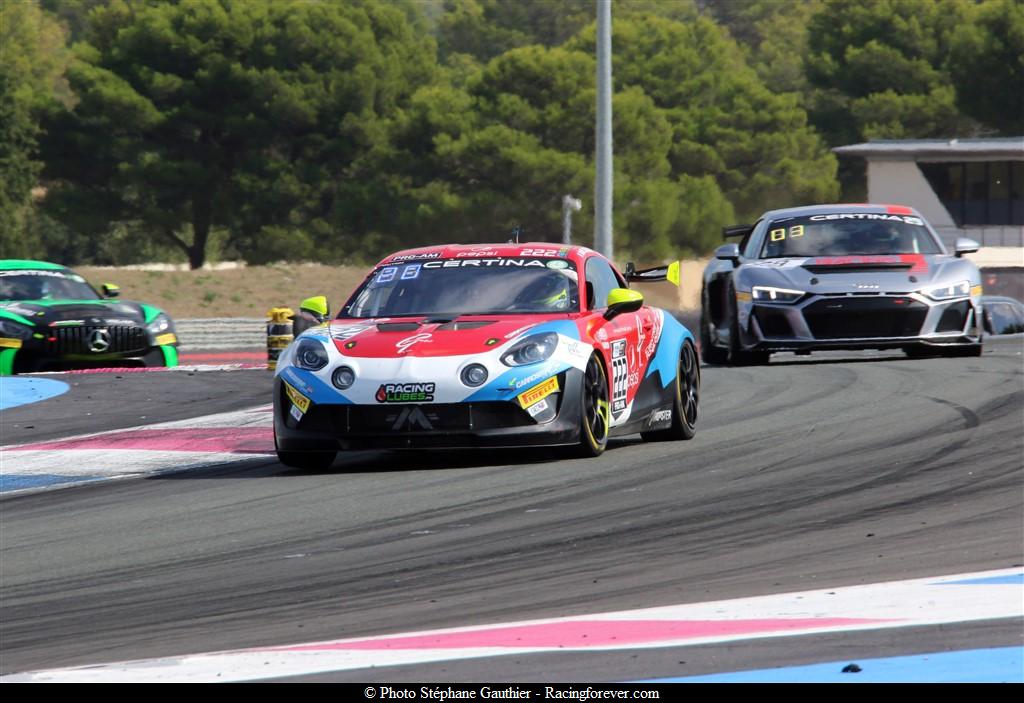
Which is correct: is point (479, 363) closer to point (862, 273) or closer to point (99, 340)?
point (862, 273)

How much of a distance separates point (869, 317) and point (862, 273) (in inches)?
17.0

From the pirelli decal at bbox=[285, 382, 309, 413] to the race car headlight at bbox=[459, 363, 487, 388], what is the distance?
2.76ft

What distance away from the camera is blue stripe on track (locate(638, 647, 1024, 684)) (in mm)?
4320

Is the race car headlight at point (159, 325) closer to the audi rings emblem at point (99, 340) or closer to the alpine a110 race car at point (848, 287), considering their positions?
the audi rings emblem at point (99, 340)

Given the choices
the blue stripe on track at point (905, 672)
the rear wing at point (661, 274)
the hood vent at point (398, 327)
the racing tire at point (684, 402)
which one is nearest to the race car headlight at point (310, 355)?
the hood vent at point (398, 327)

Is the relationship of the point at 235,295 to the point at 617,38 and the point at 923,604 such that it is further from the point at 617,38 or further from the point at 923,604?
the point at 923,604

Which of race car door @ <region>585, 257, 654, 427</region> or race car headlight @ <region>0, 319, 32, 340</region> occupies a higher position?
race car door @ <region>585, 257, 654, 427</region>

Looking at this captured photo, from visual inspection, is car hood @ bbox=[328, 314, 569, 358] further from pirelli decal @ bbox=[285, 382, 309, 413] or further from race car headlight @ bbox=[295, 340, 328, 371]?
pirelli decal @ bbox=[285, 382, 309, 413]

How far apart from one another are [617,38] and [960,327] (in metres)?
50.5

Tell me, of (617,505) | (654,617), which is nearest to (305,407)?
(617,505)

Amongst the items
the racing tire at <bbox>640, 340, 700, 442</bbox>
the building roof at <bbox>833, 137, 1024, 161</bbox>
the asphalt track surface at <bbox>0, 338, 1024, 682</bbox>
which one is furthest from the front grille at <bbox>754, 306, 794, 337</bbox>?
the building roof at <bbox>833, 137, 1024, 161</bbox>

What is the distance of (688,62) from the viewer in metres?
62.9

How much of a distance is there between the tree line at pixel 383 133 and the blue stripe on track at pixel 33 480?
42.9 m

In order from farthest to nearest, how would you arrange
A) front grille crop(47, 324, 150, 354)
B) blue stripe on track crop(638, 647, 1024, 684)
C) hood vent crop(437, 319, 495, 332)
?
1. front grille crop(47, 324, 150, 354)
2. hood vent crop(437, 319, 495, 332)
3. blue stripe on track crop(638, 647, 1024, 684)
